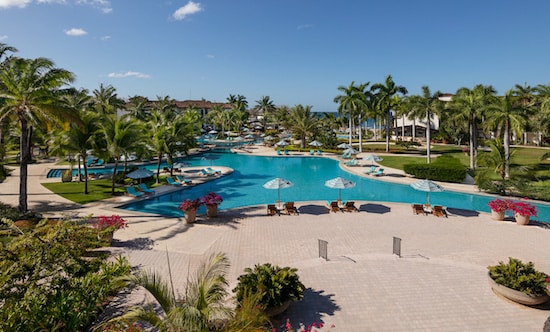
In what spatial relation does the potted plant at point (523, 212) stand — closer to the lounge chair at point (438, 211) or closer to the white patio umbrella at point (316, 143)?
the lounge chair at point (438, 211)

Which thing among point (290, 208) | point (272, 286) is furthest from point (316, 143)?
point (272, 286)

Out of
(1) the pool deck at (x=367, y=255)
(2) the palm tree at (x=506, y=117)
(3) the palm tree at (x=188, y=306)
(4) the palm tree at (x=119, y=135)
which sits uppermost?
(2) the palm tree at (x=506, y=117)

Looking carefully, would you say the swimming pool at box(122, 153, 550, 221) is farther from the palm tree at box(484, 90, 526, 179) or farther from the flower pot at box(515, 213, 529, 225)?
the palm tree at box(484, 90, 526, 179)

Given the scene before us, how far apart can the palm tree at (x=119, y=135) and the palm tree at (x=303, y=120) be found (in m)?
32.4

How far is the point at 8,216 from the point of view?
14164mm

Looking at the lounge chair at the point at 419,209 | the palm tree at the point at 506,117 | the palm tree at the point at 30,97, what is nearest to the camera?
the palm tree at the point at 30,97

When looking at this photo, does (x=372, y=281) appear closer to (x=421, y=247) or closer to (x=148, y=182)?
(x=421, y=247)

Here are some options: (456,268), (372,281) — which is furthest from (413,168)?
(372,281)

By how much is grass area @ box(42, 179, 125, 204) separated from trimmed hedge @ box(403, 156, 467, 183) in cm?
2407

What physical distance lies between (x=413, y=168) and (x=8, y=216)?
2788cm

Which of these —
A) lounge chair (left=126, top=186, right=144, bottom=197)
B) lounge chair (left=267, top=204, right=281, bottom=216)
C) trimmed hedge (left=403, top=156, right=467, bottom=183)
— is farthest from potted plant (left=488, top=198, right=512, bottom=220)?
lounge chair (left=126, top=186, right=144, bottom=197)

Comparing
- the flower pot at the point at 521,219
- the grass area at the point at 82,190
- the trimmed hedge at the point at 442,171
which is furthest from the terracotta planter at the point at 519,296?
the grass area at the point at 82,190

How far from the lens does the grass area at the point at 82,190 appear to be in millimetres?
21391

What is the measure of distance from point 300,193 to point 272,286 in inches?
637
